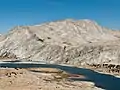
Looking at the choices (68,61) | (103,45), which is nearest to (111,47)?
(103,45)

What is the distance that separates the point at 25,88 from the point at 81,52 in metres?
117

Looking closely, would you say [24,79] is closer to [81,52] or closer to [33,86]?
[33,86]

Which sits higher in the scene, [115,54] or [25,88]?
[115,54]

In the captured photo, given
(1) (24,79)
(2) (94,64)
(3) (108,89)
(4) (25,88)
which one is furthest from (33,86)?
(2) (94,64)

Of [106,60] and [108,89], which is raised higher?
[106,60]

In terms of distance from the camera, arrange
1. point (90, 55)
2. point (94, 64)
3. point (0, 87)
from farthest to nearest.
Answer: point (90, 55)
point (94, 64)
point (0, 87)

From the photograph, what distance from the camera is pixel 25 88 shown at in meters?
75.1

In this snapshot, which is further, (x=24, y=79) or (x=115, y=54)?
(x=115, y=54)

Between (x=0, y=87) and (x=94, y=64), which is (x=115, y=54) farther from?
(x=0, y=87)

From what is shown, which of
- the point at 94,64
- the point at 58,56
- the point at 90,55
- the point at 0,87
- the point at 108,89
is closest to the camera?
the point at 0,87

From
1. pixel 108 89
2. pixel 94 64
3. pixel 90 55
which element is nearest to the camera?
pixel 108 89

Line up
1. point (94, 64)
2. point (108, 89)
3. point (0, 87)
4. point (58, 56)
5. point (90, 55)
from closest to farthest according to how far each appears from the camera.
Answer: point (0, 87) → point (108, 89) → point (94, 64) → point (90, 55) → point (58, 56)

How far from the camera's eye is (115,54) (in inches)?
6777

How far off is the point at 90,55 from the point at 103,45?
1347 centimetres
